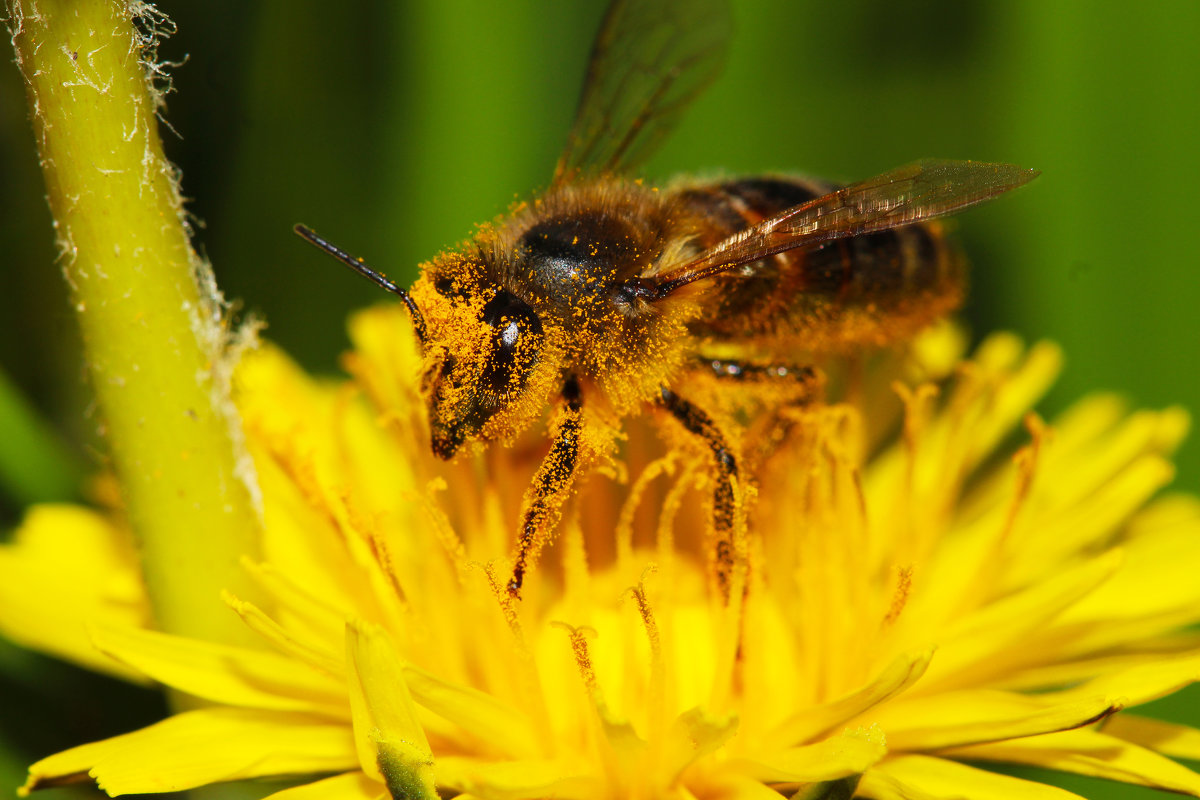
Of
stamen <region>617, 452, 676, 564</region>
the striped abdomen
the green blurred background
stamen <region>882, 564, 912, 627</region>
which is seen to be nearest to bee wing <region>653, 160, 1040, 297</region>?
the striped abdomen

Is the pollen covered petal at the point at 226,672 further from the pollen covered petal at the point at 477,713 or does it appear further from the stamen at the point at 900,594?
the stamen at the point at 900,594

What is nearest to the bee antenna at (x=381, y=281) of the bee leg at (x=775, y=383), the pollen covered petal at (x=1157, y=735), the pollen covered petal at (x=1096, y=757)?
the bee leg at (x=775, y=383)

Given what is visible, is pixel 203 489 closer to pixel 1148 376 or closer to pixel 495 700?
pixel 495 700

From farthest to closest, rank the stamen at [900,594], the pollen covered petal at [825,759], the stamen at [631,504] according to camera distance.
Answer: the stamen at [631,504]
the stamen at [900,594]
the pollen covered petal at [825,759]

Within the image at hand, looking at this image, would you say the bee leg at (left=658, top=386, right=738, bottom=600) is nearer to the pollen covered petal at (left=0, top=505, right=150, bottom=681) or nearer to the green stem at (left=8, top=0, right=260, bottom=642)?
the green stem at (left=8, top=0, right=260, bottom=642)

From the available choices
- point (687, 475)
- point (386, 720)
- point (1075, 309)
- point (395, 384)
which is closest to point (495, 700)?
point (386, 720)
